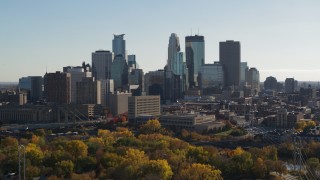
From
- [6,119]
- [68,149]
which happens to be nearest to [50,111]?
[6,119]

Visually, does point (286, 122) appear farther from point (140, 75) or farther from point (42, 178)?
point (140, 75)

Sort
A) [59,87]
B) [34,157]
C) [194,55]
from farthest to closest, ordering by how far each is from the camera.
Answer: [194,55] < [59,87] < [34,157]

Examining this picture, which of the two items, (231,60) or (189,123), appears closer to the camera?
(189,123)

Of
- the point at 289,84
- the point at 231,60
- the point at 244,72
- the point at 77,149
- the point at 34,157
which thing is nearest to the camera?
the point at 34,157

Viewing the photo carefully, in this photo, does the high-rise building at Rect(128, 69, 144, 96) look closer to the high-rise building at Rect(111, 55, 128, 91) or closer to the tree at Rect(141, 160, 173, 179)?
the high-rise building at Rect(111, 55, 128, 91)

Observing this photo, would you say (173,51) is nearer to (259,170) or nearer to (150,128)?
(150,128)

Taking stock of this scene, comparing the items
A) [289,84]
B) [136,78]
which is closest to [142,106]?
[136,78]

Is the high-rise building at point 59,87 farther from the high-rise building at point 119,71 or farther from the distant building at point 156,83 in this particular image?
the high-rise building at point 119,71
